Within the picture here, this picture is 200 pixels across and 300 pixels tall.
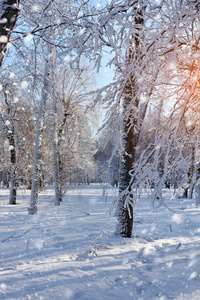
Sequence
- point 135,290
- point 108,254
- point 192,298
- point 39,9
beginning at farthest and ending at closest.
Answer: point 39,9, point 108,254, point 135,290, point 192,298

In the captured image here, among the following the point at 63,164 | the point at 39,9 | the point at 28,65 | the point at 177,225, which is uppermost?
the point at 39,9

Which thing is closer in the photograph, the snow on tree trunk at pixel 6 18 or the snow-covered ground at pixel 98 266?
the snow-covered ground at pixel 98 266

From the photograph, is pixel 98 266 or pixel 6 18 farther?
pixel 6 18

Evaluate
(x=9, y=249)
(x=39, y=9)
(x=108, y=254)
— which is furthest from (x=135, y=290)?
(x=39, y=9)

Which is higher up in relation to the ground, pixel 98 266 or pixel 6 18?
pixel 6 18

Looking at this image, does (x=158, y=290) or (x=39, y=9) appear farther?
(x=39, y=9)

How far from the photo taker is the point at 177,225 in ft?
21.8

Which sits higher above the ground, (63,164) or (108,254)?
(63,164)

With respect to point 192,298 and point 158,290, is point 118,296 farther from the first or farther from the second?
point 192,298

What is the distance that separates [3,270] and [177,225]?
17.8 feet

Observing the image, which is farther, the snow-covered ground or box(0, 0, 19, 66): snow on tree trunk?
box(0, 0, 19, 66): snow on tree trunk

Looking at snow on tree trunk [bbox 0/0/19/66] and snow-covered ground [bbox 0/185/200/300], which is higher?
snow on tree trunk [bbox 0/0/19/66]

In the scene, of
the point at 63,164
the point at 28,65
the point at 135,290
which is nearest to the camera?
the point at 135,290

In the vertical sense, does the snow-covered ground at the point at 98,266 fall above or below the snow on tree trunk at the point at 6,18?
below
